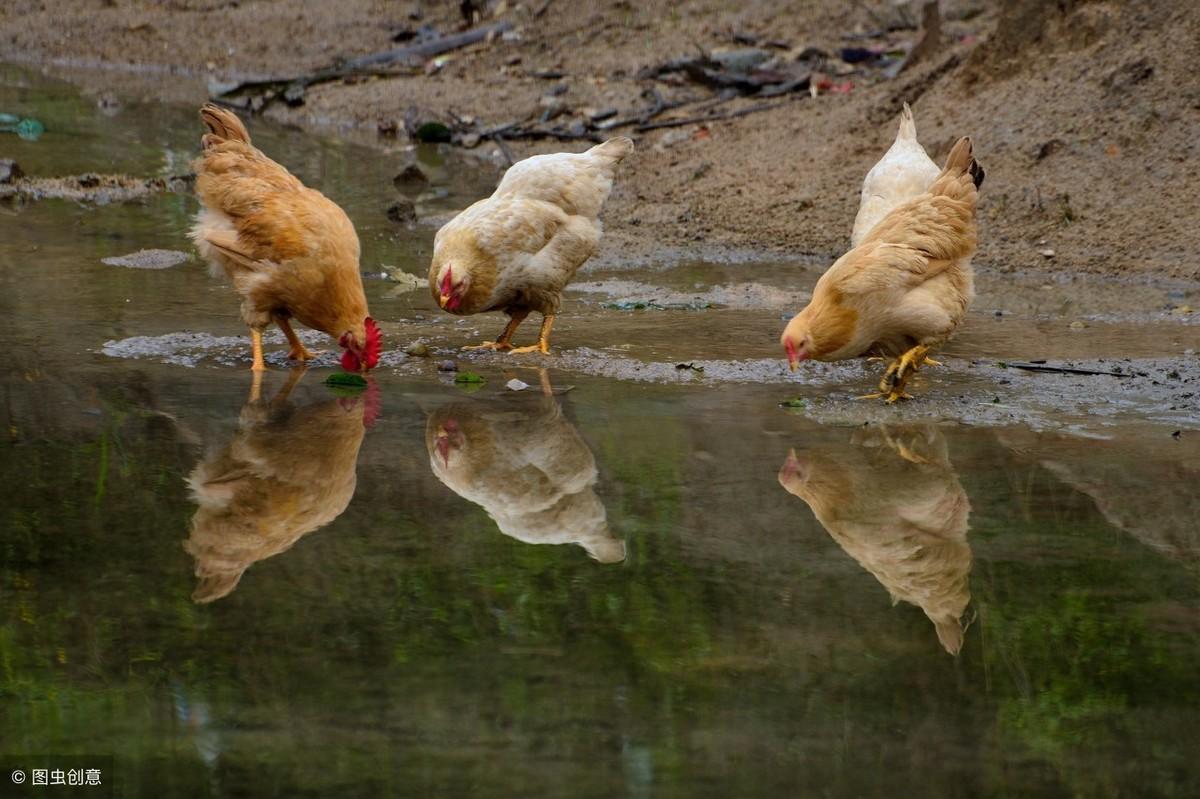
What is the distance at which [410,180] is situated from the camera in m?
12.1

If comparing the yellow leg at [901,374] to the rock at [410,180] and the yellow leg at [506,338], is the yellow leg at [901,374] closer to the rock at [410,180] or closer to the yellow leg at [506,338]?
the yellow leg at [506,338]

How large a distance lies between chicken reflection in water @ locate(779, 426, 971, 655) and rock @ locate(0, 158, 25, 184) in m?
7.93

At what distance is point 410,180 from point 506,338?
209 inches

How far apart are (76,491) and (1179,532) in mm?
3344

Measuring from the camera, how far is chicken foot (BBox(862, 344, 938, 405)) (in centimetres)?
600

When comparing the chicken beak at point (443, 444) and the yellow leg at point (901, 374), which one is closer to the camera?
the chicken beak at point (443, 444)

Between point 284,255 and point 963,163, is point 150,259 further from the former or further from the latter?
point 963,163

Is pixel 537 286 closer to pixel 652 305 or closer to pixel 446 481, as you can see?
pixel 652 305

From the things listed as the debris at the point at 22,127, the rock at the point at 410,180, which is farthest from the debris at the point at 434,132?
the debris at the point at 22,127

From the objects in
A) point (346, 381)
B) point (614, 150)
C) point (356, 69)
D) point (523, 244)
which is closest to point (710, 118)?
point (614, 150)

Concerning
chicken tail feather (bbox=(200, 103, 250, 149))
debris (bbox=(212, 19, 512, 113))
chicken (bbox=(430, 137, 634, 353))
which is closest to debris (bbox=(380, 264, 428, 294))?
chicken (bbox=(430, 137, 634, 353))

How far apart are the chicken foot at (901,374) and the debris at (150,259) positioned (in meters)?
4.58

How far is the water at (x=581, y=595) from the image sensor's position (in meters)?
2.84

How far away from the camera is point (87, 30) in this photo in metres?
Answer: 20.6
